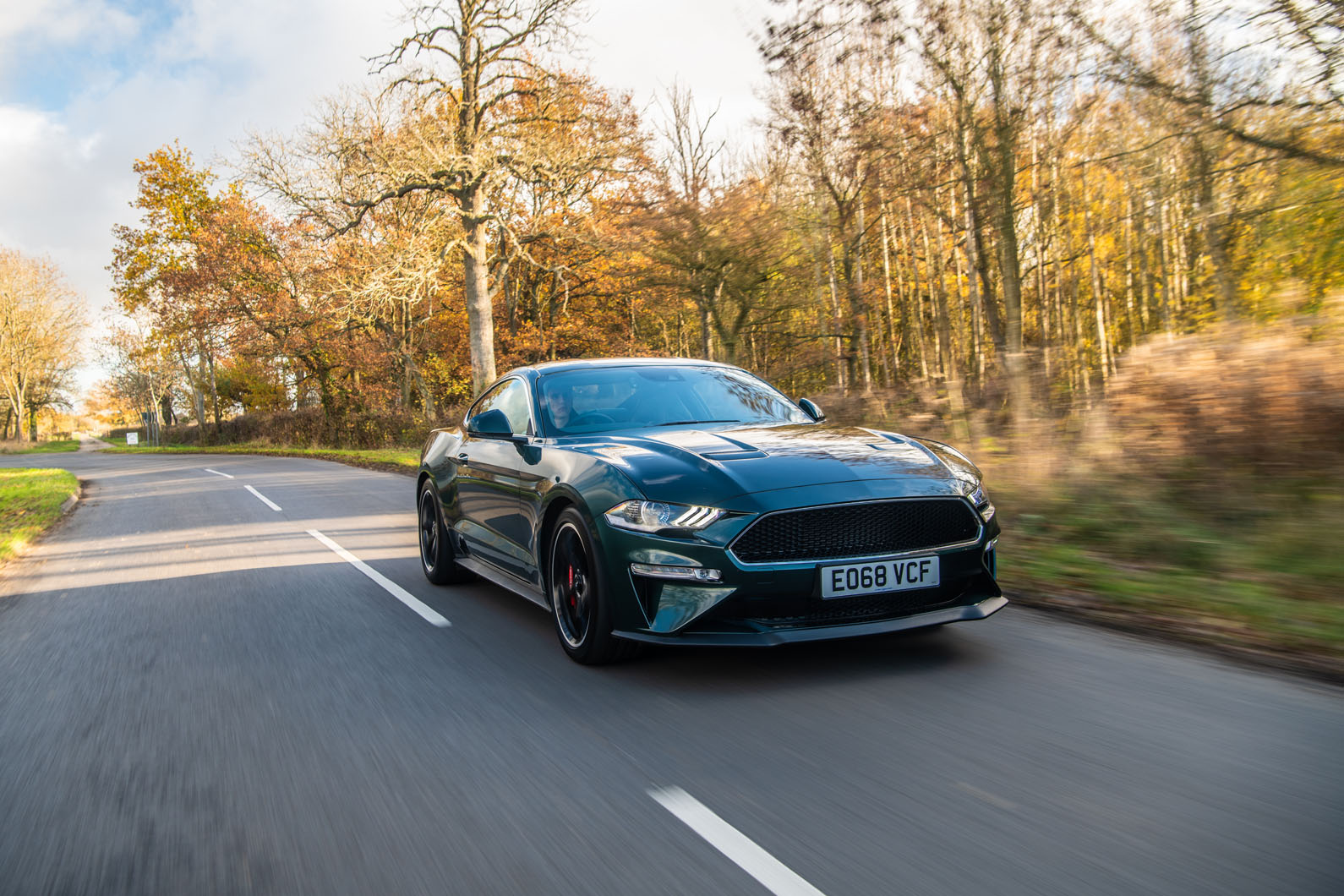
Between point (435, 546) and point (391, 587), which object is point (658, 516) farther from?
point (391, 587)

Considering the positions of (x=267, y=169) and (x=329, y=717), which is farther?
(x=267, y=169)

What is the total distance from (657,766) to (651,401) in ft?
8.93

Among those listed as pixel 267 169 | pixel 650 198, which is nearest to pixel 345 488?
pixel 650 198

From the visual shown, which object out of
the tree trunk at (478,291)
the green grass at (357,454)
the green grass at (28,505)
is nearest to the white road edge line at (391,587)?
the green grass at (28,505)

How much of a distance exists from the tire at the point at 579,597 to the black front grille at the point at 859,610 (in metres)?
0.77

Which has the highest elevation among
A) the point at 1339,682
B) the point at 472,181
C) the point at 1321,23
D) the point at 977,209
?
the point at 472,181

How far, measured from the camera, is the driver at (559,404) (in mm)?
5507

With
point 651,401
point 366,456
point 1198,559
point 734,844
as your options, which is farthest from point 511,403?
point 366,456

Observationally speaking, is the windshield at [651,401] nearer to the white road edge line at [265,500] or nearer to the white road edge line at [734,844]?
the white road edge line at [734,844]

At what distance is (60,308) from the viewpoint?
2293 inches

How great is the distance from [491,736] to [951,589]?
213cm

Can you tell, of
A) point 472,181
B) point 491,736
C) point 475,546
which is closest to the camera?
point 491,736

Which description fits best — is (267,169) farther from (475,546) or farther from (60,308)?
(60,308)

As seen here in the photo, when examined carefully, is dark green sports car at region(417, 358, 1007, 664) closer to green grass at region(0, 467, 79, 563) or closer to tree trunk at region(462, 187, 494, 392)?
green grass at region(0, 467, 79, 563)
